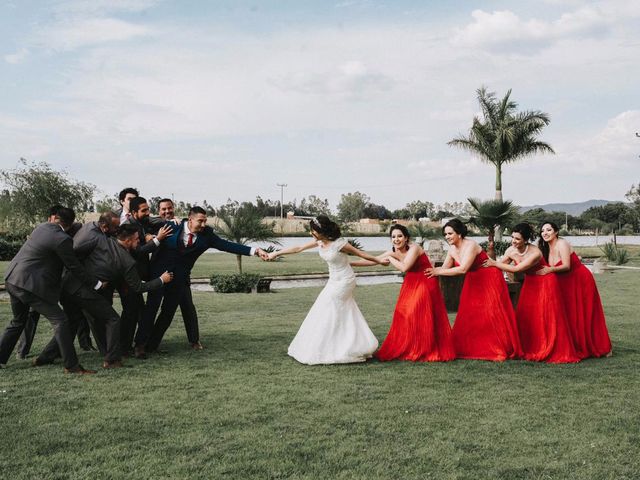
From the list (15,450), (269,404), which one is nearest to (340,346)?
(269,404)

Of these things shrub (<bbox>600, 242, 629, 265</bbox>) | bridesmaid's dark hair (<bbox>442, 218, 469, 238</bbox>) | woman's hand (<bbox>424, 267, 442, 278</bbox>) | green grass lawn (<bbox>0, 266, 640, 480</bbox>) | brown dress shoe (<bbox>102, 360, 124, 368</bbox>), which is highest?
bridesmaid's dark hair (<bbox>442, 218, 469, 238</bbox>)

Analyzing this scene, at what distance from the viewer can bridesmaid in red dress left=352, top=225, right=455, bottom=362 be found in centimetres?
834

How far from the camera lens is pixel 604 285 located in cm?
2220

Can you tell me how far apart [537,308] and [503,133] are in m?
37.5

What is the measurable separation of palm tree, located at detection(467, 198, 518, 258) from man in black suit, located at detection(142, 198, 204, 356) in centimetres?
1880

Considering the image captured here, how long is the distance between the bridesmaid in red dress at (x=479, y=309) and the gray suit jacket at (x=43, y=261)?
4.56 meters

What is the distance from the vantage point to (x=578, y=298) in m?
8.92

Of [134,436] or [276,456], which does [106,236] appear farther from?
[276,456]

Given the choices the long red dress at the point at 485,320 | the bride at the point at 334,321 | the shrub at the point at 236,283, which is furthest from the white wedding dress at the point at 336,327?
the shrub at the point at 236,283

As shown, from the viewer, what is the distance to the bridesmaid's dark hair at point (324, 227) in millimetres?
8227

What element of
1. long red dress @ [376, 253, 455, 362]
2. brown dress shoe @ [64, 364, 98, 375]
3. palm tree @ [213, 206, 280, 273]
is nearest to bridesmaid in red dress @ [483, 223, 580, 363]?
long red dress @ [376, 253, 455, 362]

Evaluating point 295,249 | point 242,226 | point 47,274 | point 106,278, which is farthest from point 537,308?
point 242,226

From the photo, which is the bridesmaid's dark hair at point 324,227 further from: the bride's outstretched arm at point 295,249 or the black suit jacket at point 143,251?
the black suit jacket at point 143,251

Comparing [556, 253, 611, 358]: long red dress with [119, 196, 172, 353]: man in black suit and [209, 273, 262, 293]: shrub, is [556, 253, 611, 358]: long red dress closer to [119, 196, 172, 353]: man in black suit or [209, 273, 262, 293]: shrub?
[119, 196, 172, 353]: man in black suit
